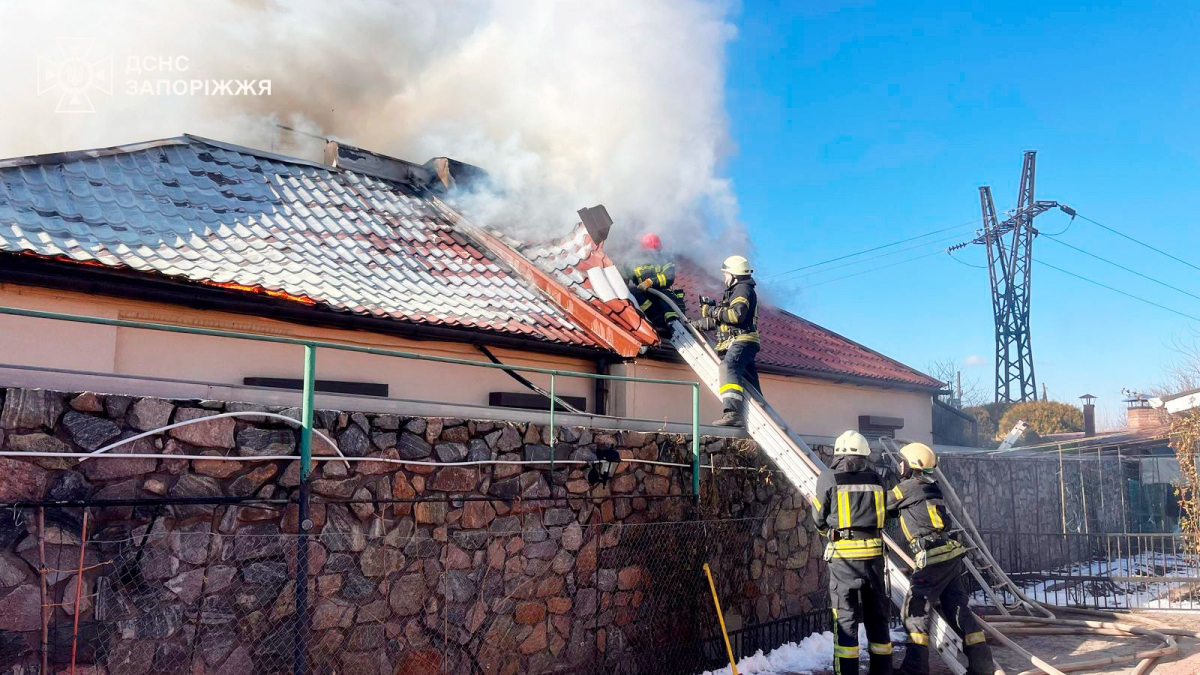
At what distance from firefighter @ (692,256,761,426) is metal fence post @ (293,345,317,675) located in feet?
15.7

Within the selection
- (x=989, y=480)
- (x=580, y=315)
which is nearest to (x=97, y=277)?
(x=580, y=315)

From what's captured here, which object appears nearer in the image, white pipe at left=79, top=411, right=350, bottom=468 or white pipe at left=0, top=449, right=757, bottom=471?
white pipe at left=0, top=449, right=757, bottom=471

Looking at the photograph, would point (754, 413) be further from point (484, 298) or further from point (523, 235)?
point (523, 235)

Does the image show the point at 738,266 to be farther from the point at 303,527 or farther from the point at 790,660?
the point at 303,527

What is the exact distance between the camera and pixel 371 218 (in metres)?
11.0

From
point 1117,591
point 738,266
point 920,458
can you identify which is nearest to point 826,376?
point 738,266

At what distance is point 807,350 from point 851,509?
6.89 m

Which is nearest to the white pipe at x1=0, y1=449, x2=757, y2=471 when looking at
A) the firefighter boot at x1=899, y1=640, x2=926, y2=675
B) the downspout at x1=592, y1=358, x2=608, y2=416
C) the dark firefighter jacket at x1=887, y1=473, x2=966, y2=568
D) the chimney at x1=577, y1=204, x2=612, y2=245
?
the downspout at x1=592, y1=358, x2=608, y2=416

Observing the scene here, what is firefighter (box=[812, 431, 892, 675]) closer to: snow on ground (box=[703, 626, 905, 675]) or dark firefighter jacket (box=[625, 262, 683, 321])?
snow on ground (box=[703, 626, 905, 675])

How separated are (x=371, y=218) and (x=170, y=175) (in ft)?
7.93

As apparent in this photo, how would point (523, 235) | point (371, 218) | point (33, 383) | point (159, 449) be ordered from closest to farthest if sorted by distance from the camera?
point (159, 449), point (33, 383), point (371, 218), point (523, 235)

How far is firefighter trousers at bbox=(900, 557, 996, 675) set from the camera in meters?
7.49

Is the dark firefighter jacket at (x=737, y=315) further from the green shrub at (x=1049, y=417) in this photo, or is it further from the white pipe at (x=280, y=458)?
the green shrub at (x=1049, y=417)

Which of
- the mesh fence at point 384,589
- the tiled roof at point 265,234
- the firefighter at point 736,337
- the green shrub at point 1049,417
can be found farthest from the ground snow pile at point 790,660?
the green shrub at point 1049,417
